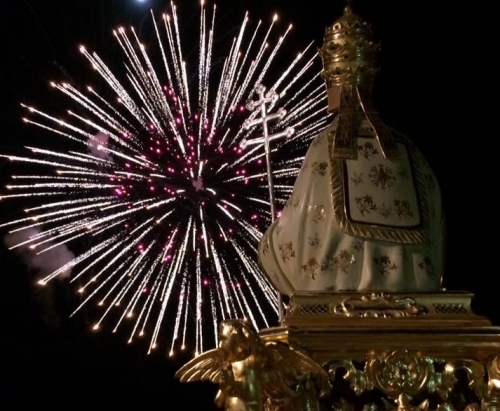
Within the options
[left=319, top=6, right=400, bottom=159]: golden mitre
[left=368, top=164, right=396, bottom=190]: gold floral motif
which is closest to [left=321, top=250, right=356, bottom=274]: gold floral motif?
[left=368, top=164, right=396, bottom=190]: gold floral motif

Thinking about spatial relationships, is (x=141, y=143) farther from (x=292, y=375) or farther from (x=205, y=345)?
(x=292, y=375)

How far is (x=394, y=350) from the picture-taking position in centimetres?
435

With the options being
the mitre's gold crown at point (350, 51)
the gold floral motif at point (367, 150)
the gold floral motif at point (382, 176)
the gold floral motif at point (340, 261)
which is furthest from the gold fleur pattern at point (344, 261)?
the mitre's gold crown at point (350, 51)

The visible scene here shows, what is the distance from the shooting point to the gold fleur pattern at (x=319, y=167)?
4824mm

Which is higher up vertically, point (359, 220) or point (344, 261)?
point (359, 220)

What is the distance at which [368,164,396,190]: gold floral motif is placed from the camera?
15.7ft

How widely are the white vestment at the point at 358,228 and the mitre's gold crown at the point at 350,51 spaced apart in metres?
0.40

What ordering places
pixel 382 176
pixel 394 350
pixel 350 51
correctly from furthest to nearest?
pixel 350 51 → pixel 382 176 → pixel 394 350

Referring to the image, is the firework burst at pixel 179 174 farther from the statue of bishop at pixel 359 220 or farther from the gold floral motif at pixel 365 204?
the gold floral motif at pixel 365 204

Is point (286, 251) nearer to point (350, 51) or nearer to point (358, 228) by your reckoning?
point (358, 228)

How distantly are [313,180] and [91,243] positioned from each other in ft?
18.6

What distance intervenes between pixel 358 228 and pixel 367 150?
465mm

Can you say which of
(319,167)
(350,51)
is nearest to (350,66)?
(350,51)

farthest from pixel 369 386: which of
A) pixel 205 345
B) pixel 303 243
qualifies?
pixel 205 345
